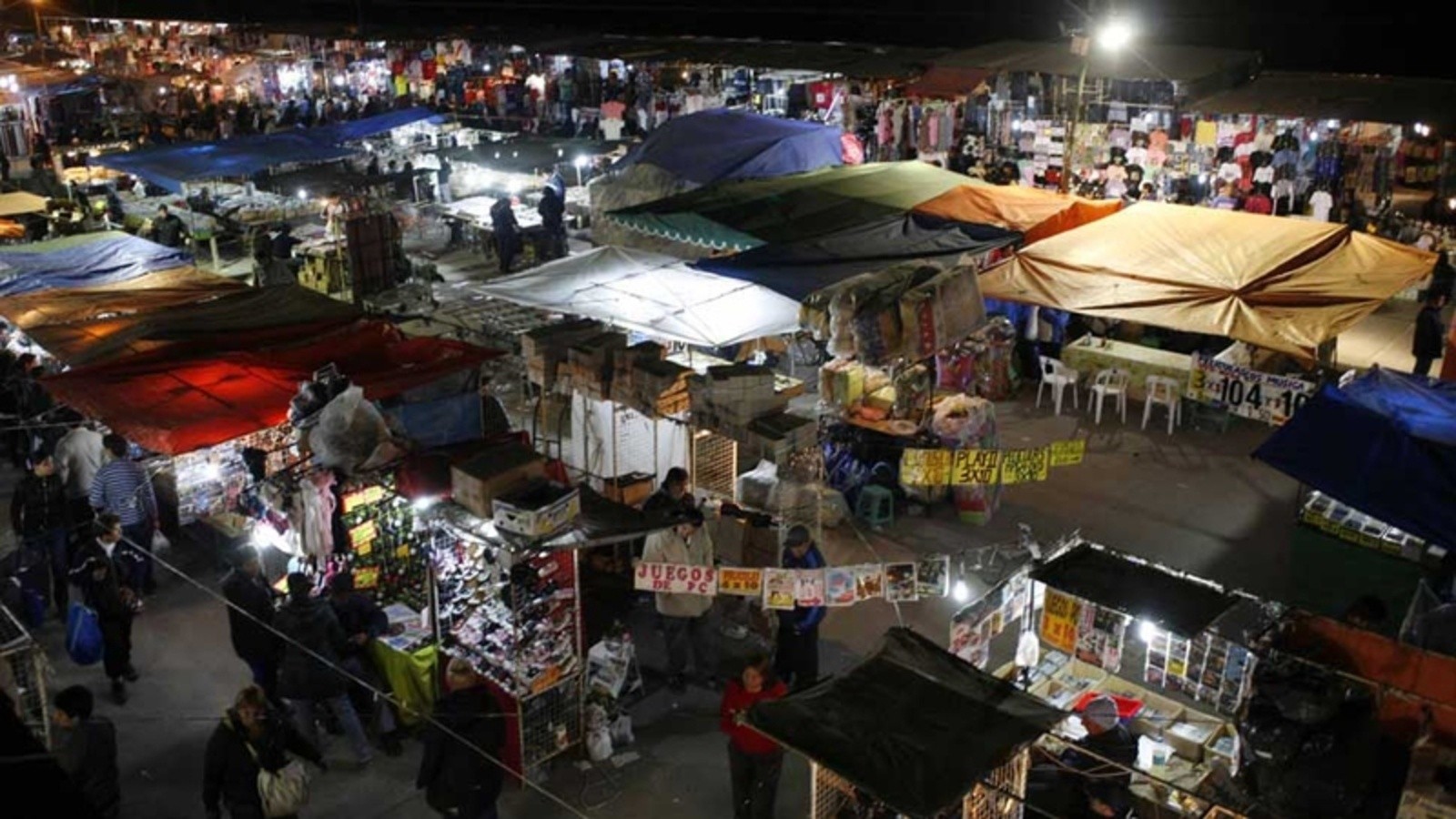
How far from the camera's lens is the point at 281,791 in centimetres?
648

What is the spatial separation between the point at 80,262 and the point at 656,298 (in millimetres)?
7551

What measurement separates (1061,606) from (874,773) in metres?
3.14

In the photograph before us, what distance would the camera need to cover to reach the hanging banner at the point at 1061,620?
786 cm

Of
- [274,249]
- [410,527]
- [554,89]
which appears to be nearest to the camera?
[410,527]

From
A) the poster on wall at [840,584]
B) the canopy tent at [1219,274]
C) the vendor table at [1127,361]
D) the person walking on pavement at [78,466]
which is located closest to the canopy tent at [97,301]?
the person walking on pavement at [78,466]

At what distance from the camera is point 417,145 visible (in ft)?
84.8

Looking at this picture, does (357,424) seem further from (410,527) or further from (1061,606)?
(1061,606)

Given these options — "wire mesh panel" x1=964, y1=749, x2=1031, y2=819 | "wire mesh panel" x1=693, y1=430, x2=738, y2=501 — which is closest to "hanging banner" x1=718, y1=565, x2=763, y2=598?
"wire mesh panel" x1=964, y1=749, x2=1031, y2=819

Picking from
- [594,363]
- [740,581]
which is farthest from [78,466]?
[740,581]

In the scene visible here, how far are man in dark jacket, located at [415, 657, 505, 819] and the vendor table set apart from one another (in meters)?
9.40

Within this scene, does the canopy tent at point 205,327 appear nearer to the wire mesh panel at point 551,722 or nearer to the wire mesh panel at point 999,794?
the wire mesh panel at point 551,722

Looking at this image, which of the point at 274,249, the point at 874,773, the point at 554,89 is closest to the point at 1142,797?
the point at 874,773

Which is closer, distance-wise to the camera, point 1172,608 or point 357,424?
point 1172,608

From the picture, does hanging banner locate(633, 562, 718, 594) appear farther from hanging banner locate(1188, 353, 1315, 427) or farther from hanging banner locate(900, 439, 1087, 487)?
hanging banner locate(1188, 353, 1315, 427)
